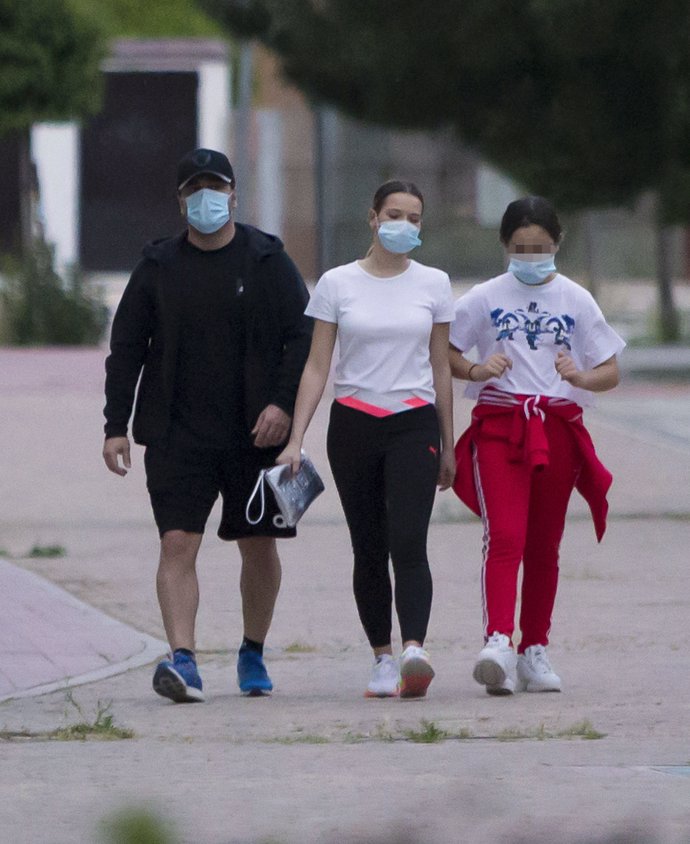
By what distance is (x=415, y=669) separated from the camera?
21.3 ft

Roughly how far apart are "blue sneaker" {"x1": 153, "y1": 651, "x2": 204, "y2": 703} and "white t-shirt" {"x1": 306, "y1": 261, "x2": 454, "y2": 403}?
3.25 feet

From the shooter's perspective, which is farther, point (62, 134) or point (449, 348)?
point (62, 134)

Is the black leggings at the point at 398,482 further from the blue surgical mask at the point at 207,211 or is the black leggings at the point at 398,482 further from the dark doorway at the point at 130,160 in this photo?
the dark doorway at the point at 130,160

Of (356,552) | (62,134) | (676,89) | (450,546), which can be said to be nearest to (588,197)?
(676,89)

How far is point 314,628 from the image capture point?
8.31 m

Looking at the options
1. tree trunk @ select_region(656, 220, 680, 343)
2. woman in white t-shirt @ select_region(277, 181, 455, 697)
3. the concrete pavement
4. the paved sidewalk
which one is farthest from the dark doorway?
woman in white t-shirt @ select_region(277, 181, 455, 697)

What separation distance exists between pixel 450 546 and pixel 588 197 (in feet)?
39.1

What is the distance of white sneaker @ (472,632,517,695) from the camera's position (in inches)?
258

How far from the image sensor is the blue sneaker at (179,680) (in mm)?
6535

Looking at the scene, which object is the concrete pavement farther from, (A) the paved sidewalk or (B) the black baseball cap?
(B) the black baseball cap

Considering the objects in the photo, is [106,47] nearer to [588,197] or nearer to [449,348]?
[588,197]

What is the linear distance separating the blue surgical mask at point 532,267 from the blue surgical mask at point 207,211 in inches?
36.4

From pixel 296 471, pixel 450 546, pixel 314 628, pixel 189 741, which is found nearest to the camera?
pixel 189 741

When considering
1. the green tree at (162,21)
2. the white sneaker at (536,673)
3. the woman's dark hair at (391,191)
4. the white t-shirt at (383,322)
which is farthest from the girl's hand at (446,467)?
the green tree at (162,21)
